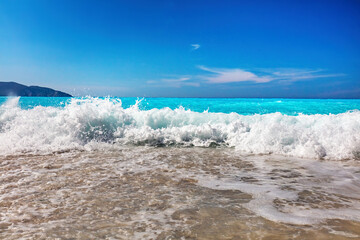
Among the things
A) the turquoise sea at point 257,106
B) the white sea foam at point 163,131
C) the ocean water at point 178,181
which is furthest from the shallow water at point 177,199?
the turquoise sea at point 257,106

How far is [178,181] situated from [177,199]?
1.00 m

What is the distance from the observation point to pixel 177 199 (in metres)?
4.00

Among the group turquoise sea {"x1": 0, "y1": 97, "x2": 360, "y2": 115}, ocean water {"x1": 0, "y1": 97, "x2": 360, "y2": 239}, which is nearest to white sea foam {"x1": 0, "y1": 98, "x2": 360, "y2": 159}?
ocean water {"x1": 0, "y1": 97, "x2": 360, "y2": 239}

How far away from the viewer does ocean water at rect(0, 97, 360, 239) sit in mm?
3080

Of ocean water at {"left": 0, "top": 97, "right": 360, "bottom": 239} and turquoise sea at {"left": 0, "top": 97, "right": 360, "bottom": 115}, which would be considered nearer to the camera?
ocean water at {"left": 0, "top": 97, "right": 360, "bottom": 239}

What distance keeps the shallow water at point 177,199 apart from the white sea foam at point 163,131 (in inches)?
55.3

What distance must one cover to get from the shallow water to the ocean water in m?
0.02

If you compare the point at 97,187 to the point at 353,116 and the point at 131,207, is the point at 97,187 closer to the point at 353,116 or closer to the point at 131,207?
the point at 131,207

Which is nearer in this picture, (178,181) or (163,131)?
(178,181)

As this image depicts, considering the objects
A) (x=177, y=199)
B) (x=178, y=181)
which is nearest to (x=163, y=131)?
(x=178, y=181)

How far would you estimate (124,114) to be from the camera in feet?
39.9

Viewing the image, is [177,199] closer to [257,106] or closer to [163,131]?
[163,131]

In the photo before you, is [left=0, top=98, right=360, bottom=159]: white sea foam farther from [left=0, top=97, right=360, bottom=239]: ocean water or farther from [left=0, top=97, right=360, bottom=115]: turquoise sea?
[left=0, top=97, right=360, bottom=115]: turquoise sea

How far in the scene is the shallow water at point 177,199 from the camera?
118 inches
